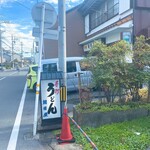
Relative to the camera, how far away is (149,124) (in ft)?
16.6

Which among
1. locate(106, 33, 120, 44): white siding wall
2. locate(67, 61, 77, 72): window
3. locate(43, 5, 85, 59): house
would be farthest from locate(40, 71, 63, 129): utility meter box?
locate(43, 5, 85, 59): house

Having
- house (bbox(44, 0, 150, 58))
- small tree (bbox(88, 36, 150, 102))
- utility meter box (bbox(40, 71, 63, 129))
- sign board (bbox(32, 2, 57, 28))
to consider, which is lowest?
utility meter box (bbox(40, 71, 63, 129))

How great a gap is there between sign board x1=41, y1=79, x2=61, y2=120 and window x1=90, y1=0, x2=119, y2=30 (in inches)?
349

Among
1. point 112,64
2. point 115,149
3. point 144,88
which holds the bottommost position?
point 115,149

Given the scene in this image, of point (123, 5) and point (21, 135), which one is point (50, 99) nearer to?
point (21, 135)

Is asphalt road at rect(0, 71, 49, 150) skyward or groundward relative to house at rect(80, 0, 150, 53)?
groundward

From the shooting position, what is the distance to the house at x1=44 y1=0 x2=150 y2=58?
404 inches

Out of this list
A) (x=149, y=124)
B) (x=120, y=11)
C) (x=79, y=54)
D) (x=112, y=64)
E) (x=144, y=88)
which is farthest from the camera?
(x=79, y=54)

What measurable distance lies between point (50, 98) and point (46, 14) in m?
2.11

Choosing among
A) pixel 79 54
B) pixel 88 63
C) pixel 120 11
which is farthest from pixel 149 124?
pixel 79 54

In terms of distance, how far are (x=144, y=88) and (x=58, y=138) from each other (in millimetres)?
3517

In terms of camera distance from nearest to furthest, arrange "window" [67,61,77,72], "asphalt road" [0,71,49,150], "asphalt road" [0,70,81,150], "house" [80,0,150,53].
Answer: "asphalt road" [0,70,81,150] → "asphalt road" [0,71,49,150] → "window" [67,61,77,72] → "house" [80,0,150,53]

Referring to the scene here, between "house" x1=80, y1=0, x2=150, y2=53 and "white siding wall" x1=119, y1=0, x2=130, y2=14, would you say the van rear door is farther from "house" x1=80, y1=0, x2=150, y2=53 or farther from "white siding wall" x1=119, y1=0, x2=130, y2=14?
"white siding wall" x1=119, y1=0, x2=130, y2=14

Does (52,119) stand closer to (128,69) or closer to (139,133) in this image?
(139,133)
